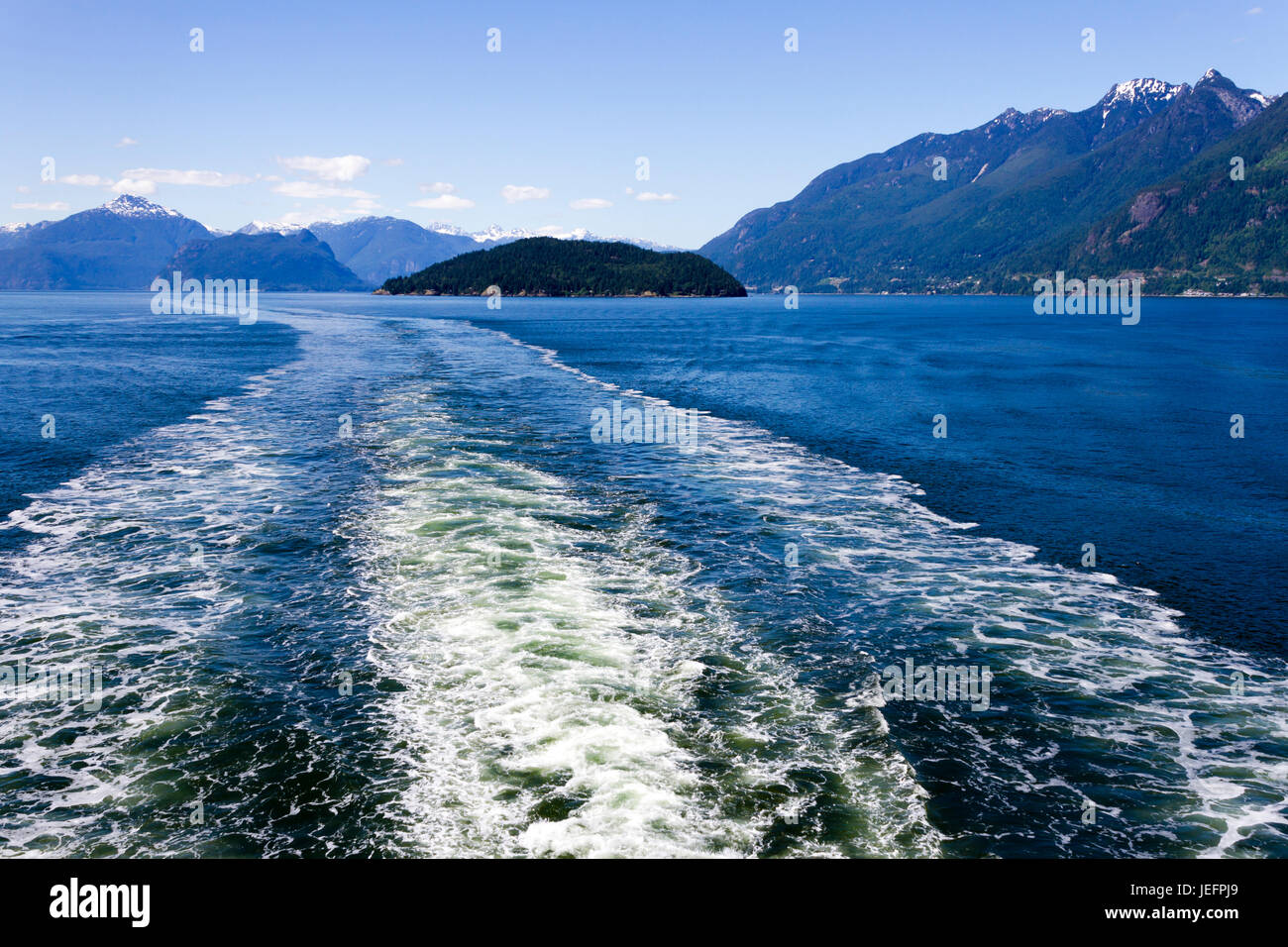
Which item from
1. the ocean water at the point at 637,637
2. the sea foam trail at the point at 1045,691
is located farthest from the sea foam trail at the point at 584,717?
the sea foam trail at the point at 1045,691

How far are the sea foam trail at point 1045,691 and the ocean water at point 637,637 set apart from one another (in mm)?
85

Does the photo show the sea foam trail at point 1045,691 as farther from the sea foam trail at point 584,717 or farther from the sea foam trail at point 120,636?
the sea foam trail at point 120,636

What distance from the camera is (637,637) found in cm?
1794

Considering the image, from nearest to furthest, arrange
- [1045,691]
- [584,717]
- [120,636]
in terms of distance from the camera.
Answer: [584,717] → [1045,691] → [120,636]

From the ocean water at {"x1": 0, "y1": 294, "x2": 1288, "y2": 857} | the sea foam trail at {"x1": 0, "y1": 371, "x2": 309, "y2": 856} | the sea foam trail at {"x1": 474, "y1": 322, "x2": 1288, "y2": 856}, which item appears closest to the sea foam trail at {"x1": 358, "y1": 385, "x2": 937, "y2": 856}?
the ocean water at {"x1": 0, "y1": 294, "x2": 1288, "y2": 857}

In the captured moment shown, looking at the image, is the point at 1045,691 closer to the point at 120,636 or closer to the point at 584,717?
the point at 584,717

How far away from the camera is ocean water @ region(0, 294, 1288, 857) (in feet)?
38.3

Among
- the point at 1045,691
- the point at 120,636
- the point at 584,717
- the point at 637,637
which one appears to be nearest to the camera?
the point at 584,717

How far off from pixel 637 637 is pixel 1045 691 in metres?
8.70

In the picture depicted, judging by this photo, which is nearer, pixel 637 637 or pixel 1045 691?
pixel 1045 691

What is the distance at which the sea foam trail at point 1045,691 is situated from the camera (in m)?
11.8

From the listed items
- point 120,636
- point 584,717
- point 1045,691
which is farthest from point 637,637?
point 120,636

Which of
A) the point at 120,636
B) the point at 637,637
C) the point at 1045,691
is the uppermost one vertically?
the point at 120,636
